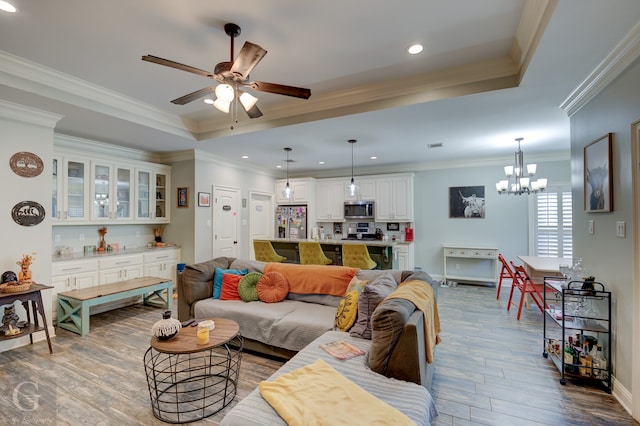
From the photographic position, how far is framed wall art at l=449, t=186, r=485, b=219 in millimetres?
6094

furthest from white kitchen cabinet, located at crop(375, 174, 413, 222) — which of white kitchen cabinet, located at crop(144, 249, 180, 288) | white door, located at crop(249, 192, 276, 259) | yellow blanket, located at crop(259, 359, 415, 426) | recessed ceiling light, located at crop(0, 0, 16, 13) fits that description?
recessed ceiling light, located at crop(0, 0, 16, 13)

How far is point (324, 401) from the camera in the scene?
150cm

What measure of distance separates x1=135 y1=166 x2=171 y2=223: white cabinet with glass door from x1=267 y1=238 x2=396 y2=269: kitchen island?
7.49ft

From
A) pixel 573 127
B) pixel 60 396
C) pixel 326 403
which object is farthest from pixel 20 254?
pixel 573 127

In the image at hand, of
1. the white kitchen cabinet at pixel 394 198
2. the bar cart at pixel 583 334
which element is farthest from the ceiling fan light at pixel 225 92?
the white kitchen cabinet at pixel 394 198

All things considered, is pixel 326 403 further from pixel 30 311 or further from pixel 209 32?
pixel 30 311

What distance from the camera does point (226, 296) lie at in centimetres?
336

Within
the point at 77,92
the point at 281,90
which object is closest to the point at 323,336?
the point at 281,90

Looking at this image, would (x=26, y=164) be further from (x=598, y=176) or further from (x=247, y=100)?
(x=598, y=176)

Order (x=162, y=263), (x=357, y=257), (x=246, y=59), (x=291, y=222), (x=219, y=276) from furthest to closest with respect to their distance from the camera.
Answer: (x=291, y=222), (x=162, y=263), (x=357, y=257), (x=219, y=276), (x=246, y=59)

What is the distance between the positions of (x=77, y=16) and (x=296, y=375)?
2982mm

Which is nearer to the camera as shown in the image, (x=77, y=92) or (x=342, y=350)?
(x=342, y=350)

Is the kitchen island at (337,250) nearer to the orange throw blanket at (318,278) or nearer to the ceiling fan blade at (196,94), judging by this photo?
the orange throw blanket at (318,278)

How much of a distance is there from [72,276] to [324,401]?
167 inches
